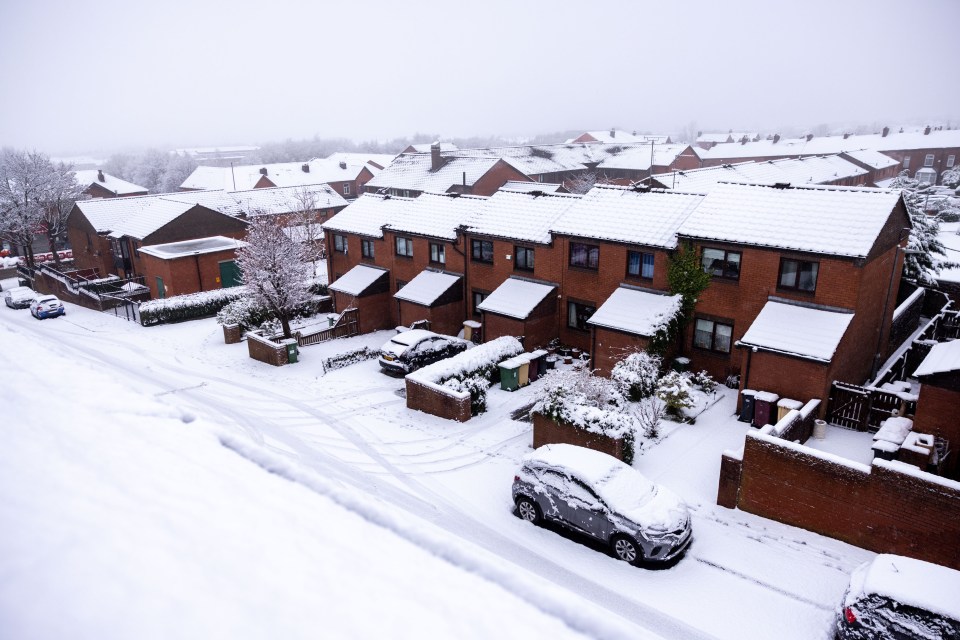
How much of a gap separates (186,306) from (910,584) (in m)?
31.9

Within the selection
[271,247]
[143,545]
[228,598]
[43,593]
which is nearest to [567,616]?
[228,598]

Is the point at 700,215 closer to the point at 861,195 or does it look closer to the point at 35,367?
the point at 861,195

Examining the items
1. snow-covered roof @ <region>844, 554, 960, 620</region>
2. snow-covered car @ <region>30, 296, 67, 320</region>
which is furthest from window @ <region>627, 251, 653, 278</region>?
snow-covered car @ <region>30, 296, 67, 320</region>

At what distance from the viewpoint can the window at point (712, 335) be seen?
20641 millimetres

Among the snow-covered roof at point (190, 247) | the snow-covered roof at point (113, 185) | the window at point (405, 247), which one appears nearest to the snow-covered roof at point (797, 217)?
the window at point (405, 247)

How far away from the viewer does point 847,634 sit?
9539mm

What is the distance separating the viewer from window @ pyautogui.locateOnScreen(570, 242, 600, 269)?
917 inches

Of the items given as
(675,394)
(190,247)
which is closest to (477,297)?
(675,394)

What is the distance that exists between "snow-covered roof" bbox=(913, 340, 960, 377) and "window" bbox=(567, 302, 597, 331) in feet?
36.1

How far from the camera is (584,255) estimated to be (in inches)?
928

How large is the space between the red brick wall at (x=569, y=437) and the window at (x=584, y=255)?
8.93 metres

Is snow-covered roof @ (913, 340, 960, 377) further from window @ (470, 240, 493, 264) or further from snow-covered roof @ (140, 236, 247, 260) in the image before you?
snow-covered roof @ (140, 236, 247, 260)

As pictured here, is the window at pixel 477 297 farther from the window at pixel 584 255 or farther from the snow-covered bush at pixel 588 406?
the snow-covered bush at pixel 588 406

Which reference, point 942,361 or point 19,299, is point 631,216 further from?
point 19,299
